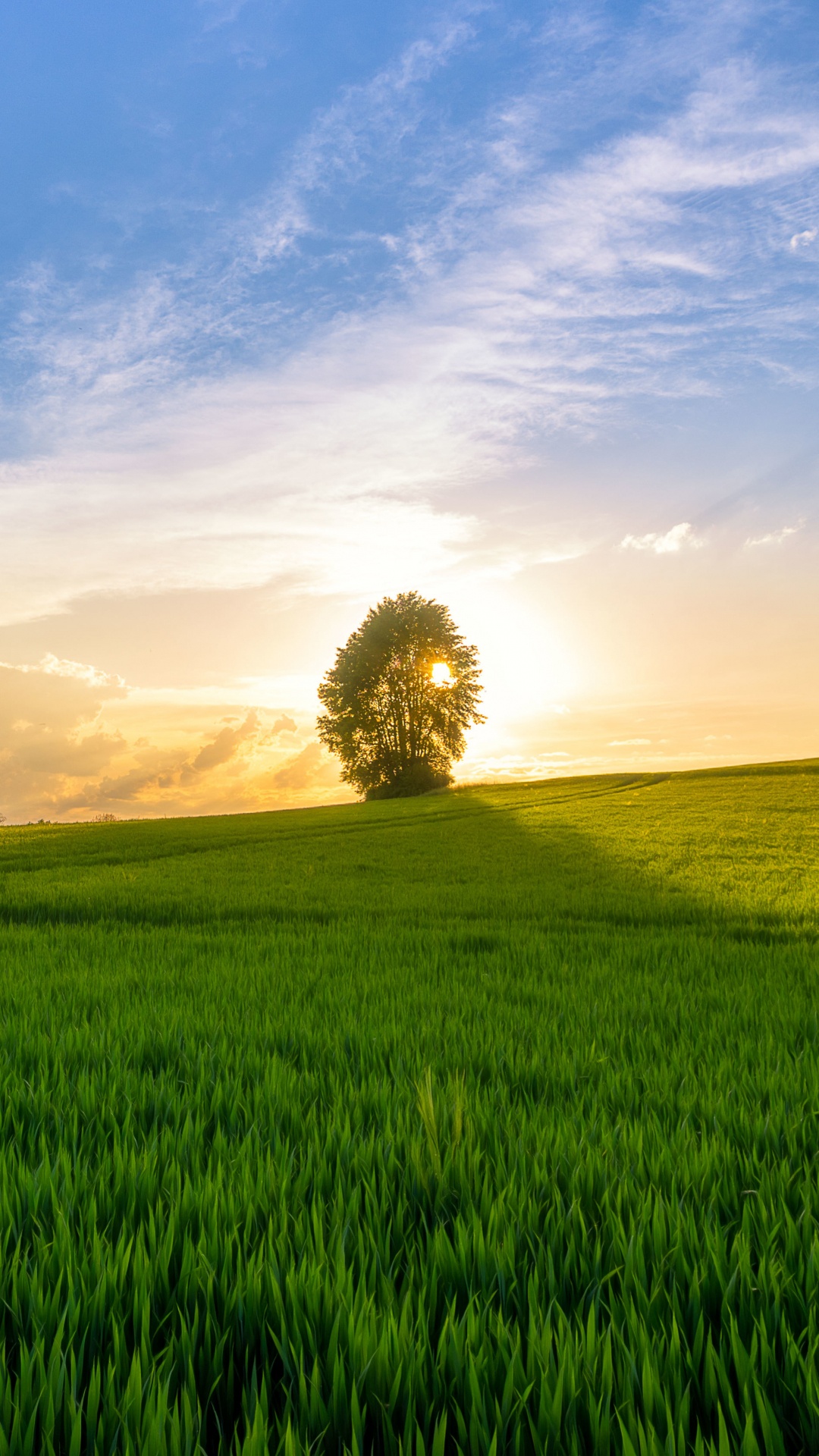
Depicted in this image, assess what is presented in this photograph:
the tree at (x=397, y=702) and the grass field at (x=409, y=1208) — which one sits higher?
the tree at (x=397, y=702)

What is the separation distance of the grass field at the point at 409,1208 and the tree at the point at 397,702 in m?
52.4

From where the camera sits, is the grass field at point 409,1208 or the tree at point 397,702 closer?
the grass field at point 409,1208

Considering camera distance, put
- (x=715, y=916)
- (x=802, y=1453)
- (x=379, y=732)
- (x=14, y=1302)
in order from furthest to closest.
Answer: (x=379, y=732)
(x=715, y=916)
(x=14, y=1302)
(x=802, y=1453)

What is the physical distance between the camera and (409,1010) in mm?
5125

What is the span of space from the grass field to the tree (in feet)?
172

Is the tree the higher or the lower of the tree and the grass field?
the higher

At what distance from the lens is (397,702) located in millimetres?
59906

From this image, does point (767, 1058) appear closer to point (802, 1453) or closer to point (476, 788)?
point (802, 1453)

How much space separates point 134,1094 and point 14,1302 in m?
1.68

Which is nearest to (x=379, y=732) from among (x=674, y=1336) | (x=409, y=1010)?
(x=409, y=1010)

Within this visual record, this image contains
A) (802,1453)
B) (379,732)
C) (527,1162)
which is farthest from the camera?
(379,732)

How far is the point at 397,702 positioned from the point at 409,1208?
189 ft

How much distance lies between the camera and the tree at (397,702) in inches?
2340

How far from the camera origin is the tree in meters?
59.4
